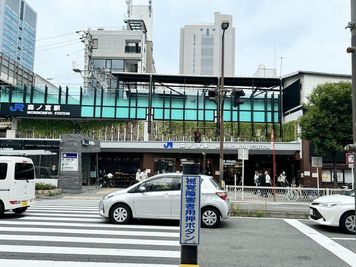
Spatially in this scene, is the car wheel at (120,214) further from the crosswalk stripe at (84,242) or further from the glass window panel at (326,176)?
the glass window panel at (326,176)

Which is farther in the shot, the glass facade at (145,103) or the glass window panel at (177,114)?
the glass window panel at (177,114)

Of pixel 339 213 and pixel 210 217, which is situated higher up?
pixel 339 213

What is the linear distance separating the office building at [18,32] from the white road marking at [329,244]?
59401mm

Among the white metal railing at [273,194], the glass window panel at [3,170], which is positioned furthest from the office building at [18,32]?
the glass window panel at [3,170]

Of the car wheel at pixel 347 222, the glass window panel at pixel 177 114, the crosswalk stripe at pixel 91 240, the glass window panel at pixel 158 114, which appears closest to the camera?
the crosswalk stripe at pixel 91 240

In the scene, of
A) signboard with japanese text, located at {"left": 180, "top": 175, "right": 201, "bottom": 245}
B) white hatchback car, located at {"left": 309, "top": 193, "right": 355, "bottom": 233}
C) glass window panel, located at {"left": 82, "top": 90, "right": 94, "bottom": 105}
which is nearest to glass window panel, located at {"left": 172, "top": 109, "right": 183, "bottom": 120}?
glass window panel, located at {"left": 82, "top": 90, "right": 94, "bottom": 105}

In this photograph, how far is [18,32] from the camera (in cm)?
7275

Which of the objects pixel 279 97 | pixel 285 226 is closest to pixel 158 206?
pixel 285 226

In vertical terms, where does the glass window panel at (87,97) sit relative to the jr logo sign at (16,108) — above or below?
above

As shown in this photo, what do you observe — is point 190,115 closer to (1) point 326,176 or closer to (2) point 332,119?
(1) point 326,176

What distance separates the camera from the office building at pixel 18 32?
66.1 m

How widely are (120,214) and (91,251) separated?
3649mm

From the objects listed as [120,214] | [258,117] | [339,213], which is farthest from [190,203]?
[258,117]

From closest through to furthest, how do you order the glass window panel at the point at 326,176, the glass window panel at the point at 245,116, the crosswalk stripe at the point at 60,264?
the crosswalk stripe at the point at 60,264, the glass window panel at the point at 326,176, the glass window panel at the point at 245,116
